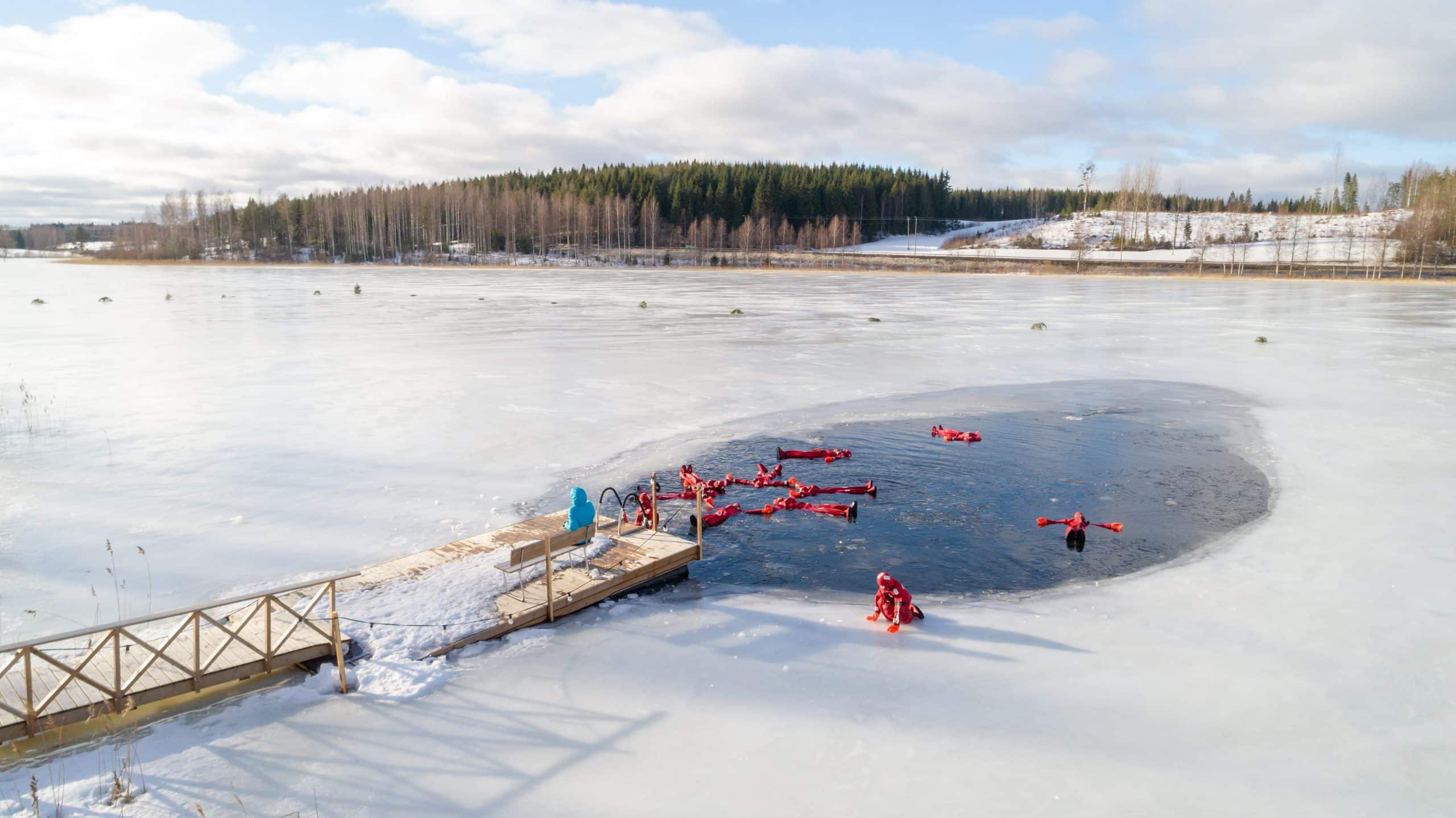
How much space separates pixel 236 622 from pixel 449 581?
1.96m

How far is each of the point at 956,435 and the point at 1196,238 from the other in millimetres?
136730

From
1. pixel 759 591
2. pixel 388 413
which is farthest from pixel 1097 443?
pixel 388 413

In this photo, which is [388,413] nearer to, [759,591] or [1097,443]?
[759,591]

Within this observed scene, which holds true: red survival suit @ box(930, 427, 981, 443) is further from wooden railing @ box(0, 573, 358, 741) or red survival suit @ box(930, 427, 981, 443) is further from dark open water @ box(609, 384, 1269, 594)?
wooden railing @ box(0, 573, 358, 741)

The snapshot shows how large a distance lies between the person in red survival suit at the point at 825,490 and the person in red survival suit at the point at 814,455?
1.39 meters

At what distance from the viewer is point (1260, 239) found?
408 feet

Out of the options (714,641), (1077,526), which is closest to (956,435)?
(1077,526)

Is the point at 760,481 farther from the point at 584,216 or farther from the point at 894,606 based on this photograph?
the point at 584,216

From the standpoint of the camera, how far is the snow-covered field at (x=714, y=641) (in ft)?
18.2

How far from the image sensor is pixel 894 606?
818cm

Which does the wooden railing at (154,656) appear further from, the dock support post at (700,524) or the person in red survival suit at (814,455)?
the person in red survival suit at (814,455)

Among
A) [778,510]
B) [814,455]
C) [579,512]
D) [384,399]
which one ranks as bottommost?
[778,510]

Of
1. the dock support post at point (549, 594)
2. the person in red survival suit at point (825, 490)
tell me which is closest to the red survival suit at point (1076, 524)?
the person in red survival suit at point (825, 490)

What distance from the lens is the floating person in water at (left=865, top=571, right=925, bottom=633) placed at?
812 cm
